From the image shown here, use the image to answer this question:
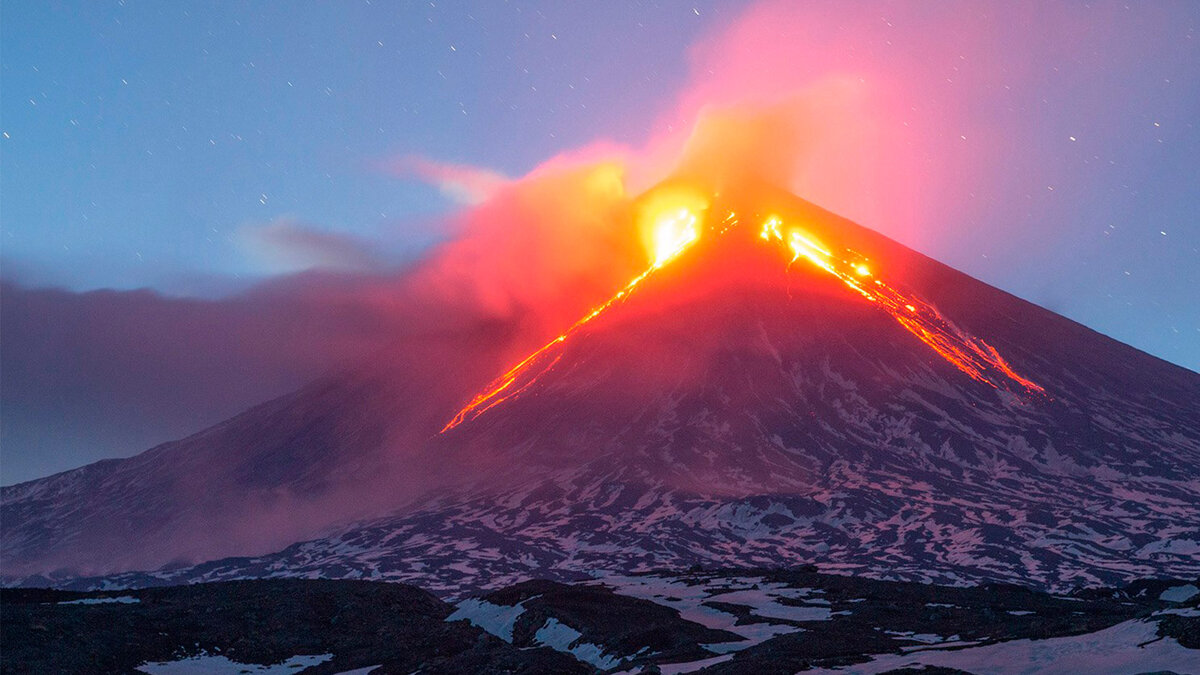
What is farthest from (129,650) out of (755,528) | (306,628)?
(755,528)

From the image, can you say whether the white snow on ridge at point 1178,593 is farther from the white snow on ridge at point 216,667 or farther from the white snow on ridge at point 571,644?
the white snow on ridge at point 216,667

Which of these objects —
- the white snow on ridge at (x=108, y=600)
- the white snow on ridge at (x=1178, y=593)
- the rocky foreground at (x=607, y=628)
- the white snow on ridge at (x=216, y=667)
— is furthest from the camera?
the white snow on ridge at (x=1178, y=593)

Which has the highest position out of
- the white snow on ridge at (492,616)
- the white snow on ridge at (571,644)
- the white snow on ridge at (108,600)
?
the white snow on ridge at (108,600)

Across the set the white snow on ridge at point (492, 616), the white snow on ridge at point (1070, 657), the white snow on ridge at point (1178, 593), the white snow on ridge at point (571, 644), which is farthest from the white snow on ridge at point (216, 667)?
the white snow on ridge at point (1178, 593)

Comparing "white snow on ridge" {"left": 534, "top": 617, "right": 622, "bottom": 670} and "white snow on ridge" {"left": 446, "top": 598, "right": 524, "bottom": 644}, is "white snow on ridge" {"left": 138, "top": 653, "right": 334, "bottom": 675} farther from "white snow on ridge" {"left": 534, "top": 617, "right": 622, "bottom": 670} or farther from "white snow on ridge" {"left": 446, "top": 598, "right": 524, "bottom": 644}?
"white snow on ridge" {"left": 534, "top": 617, "right": 622, "bottom": 670}

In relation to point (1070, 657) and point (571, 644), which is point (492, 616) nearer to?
point (571, 644)

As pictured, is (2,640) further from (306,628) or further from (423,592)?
(423,592)
